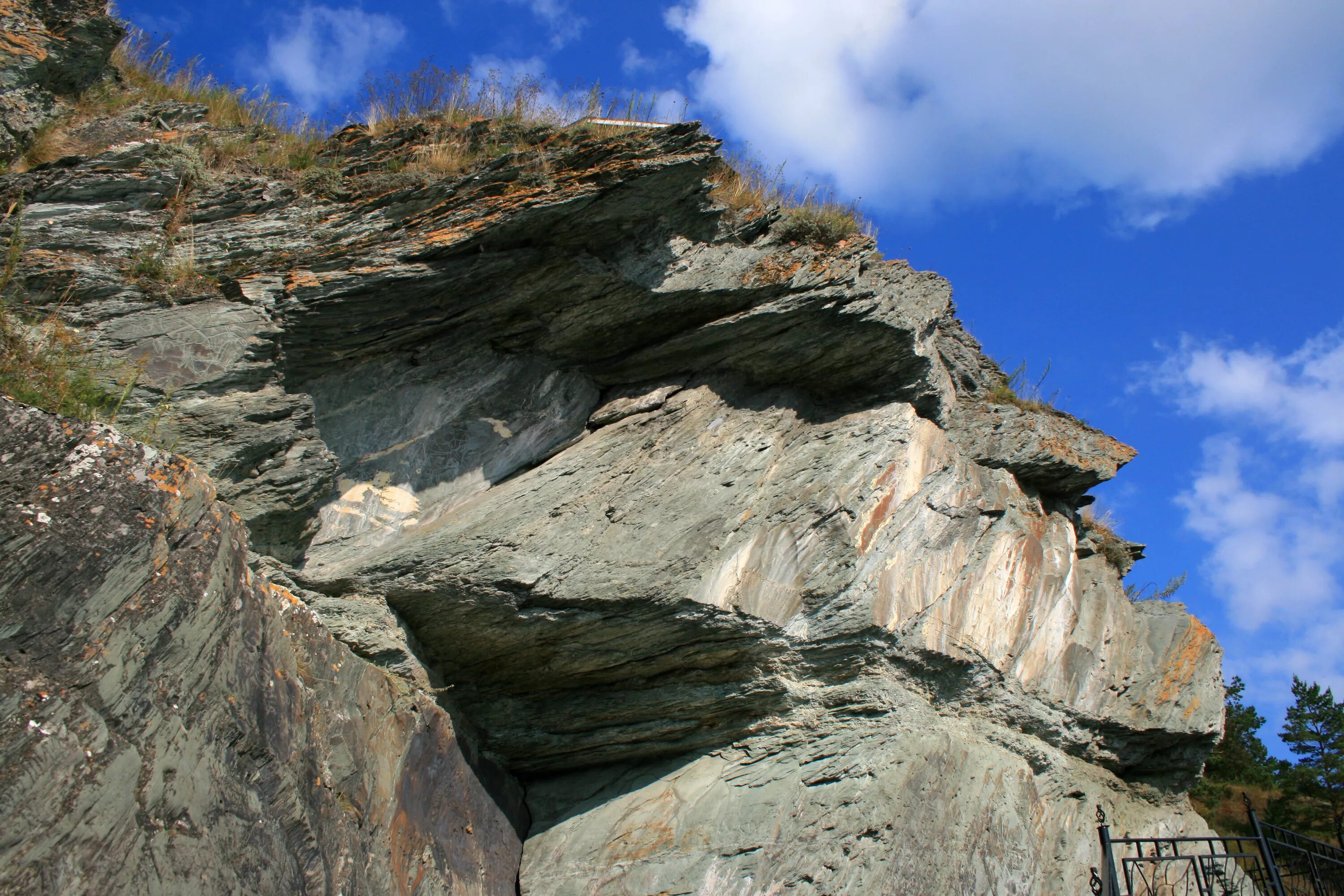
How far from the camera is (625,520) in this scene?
8.74m

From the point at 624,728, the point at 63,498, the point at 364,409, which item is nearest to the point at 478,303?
the point at 364,409

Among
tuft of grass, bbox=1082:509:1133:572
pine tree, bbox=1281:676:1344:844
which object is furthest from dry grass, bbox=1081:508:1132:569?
pine tree, bbox=1281:676:1344:844

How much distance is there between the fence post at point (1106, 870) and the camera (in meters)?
8.35

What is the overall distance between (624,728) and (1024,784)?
3731 millimetres

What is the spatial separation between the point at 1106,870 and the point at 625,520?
5372 millimetres

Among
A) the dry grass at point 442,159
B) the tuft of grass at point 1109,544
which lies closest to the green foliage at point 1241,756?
the tuft of grass at point 1109,544

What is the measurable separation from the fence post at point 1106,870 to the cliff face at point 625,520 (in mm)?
160

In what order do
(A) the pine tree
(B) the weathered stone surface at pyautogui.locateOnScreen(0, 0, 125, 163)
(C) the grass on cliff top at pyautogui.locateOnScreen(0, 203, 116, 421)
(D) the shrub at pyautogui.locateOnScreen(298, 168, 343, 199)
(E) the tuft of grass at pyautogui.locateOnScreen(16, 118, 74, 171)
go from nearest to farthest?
(C) the grass on cliff top at pyautogui.locateOnScreen(0, 203, 116, 421)
(E) the tuft of grass at pyautogui.locateOnScreen(16, 118, 74, 171)
(B) the weathered stone surface at pyautogui.locateOnScreen(0, 0, 125, 163)
(D) the shrub at pyautogui.locateOnScreen(298, 168, 343, 199)
(A) the pine tree

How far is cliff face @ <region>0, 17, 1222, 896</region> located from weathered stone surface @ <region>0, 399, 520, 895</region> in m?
0.87

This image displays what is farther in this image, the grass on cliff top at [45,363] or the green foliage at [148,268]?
the green foliage at [148,268]

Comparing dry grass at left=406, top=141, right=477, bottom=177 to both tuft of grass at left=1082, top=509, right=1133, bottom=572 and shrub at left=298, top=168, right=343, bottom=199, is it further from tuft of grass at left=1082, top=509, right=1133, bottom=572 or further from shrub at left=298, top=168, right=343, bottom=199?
tuft of grass at left=1082, top=509, right=1133, bottom=572

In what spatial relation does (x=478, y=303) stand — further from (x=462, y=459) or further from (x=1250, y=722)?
(x=1250, y=722)

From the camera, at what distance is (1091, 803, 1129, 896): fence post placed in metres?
8.35

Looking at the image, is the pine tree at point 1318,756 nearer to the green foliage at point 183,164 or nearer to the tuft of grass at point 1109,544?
the tuft of grass at point 1109,544
